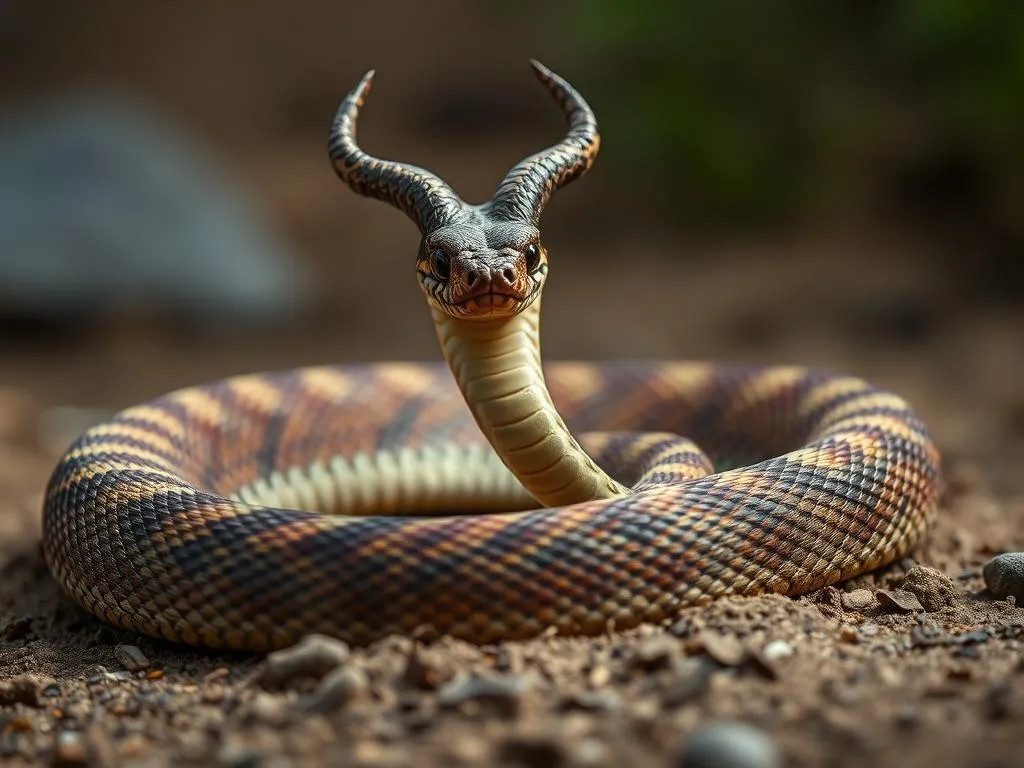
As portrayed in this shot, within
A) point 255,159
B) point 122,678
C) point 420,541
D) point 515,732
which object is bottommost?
point 122,678

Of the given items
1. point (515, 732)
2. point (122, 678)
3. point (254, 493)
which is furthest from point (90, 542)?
point (515, 732)

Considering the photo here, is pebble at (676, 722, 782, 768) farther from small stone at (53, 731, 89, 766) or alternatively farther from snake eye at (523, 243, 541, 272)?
snake eye at (523, 243, 541, 272)

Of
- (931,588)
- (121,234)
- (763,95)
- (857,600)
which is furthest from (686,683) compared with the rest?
(121,234)

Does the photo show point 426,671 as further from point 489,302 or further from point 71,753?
Result: point 489,302

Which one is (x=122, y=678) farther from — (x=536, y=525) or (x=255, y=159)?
(x=255, y=159)

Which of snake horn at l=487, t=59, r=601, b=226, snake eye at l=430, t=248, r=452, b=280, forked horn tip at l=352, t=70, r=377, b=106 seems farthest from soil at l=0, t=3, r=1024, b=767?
forked horn tip at l=352, t=70, r=377, b=106

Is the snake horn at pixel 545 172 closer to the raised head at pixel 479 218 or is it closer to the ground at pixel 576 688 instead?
the raised head at pixel 479 218
